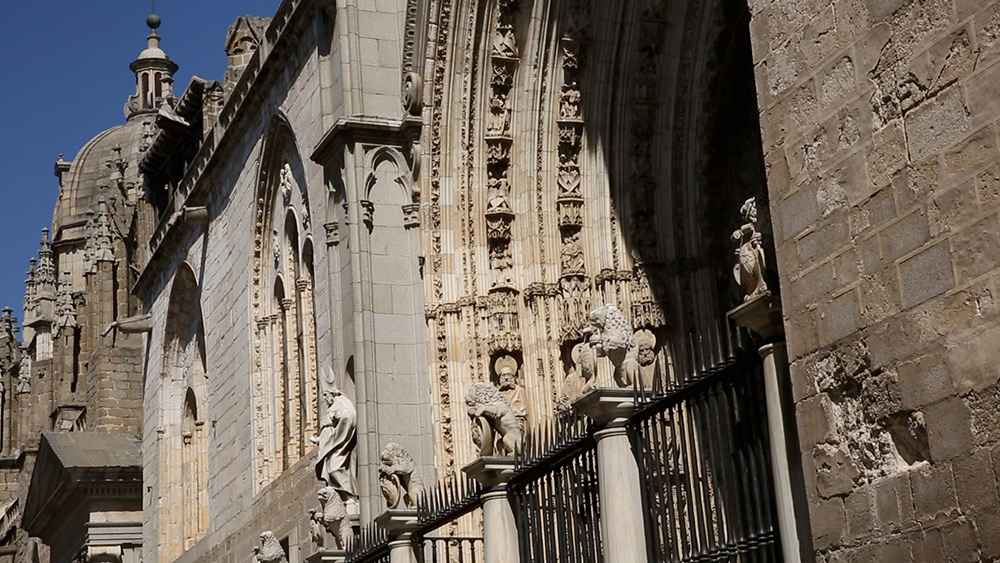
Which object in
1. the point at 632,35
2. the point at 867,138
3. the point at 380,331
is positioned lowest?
the point at 867,138

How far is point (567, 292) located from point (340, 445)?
273 cm

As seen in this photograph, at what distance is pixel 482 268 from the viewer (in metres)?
14.6

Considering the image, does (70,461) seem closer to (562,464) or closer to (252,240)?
(252,240)

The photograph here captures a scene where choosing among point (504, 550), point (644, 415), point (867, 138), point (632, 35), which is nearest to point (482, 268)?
point (632, 35)

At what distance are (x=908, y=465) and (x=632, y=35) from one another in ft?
26.7

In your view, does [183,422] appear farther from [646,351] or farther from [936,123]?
[936,123]

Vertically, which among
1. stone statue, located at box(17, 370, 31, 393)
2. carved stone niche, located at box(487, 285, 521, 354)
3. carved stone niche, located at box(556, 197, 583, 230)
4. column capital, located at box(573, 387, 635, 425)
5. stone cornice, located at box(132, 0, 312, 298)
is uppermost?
stone statue, located at box(17, 370, 31, 393)

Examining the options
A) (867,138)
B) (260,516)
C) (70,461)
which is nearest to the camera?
(867,138)

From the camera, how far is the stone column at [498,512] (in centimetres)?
1022

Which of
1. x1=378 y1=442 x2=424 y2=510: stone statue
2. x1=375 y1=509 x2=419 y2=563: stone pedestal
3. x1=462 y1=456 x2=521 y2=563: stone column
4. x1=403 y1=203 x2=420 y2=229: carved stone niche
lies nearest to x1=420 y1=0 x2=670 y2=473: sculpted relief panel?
x1=403 y1=203 x2=420 y2=229: carved stone niche

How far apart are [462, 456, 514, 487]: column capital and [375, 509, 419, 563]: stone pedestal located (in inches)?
60.8

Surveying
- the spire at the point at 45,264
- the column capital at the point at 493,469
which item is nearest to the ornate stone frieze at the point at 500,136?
the column capital at the point at 493,469

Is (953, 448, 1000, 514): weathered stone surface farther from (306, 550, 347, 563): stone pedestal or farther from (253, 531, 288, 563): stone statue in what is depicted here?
(253, 531, 288, 563): stone statue

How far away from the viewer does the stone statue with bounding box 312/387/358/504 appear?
1476cm
